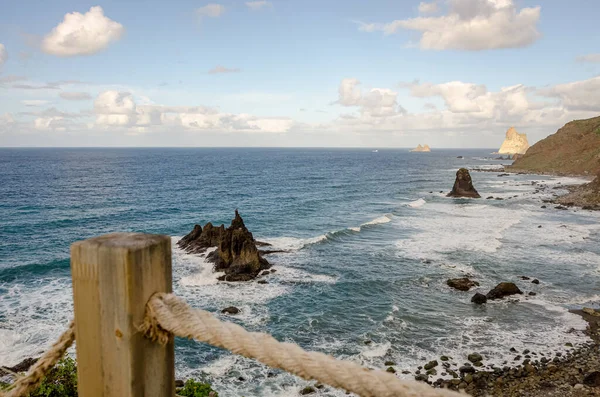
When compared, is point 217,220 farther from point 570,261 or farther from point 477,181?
point 477,181

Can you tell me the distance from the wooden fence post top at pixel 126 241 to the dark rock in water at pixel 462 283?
27996mm

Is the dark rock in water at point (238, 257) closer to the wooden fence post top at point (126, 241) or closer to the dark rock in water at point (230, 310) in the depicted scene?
the dark rock in water at point (230, 310)

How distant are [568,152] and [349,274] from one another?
105 meters

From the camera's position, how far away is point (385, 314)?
2383 cm

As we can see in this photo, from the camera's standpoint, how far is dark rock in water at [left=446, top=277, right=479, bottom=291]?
27.2 m

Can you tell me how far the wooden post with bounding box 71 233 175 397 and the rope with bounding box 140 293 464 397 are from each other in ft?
0.26

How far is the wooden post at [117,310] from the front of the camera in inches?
78.5

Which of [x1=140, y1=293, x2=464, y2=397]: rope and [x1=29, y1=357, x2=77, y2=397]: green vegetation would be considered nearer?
[x1=140, y1=293, x2=464, y2=397]: rope

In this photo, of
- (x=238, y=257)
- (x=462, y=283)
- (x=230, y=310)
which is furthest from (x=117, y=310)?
(x=238, y=257)

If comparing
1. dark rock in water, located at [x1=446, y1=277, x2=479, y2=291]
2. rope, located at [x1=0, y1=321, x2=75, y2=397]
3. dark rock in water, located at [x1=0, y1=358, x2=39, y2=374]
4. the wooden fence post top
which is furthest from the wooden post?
dark rock in water, located at [x1=446, y1=277, x2=479, y2=291]

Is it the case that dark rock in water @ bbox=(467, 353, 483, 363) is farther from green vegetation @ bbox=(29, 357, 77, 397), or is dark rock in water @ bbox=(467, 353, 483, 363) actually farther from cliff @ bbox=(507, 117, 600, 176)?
cliff @ bbox=(507, 117, 600, 176)

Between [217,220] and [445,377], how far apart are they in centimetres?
3773

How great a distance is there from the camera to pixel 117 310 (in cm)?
201

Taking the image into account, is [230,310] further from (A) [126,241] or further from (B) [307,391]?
(A) [126,241]
